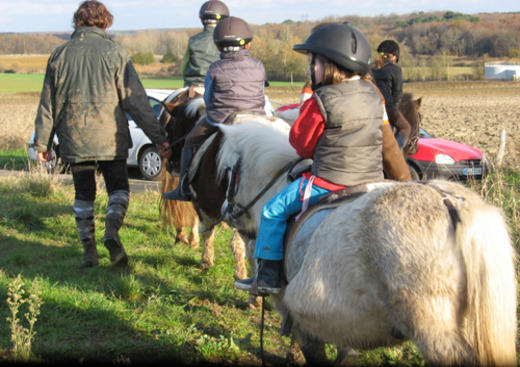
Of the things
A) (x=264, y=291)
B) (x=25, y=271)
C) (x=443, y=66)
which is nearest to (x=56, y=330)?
(x=25, y=271)

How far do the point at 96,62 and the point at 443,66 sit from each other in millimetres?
56825

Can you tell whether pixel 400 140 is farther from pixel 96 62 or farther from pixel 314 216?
pixel 314 216

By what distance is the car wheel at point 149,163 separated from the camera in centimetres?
1198

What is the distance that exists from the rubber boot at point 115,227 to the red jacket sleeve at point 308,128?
2985 mm

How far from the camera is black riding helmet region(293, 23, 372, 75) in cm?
294

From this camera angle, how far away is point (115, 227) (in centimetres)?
543

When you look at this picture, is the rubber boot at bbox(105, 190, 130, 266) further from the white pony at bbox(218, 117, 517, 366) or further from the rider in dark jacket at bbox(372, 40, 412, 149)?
the rider in dark jacket at bbox(372, 40, 412, 149)

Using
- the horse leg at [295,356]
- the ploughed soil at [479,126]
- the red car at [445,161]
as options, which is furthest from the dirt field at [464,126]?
the horse leg at [295,356]

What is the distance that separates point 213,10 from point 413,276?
5297 millimetres

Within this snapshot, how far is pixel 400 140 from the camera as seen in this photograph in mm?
7660

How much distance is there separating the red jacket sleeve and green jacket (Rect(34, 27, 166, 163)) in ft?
9.32

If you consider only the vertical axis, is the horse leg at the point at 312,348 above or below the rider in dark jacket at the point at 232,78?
below

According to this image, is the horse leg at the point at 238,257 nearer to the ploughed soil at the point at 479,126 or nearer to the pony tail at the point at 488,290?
the pony tail at the point at 488,290

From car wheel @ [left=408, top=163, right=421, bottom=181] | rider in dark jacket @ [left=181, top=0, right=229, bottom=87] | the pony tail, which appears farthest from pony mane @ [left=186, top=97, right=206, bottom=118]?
car wheel @ [left=408, top=163, right=421, bottom=181]
